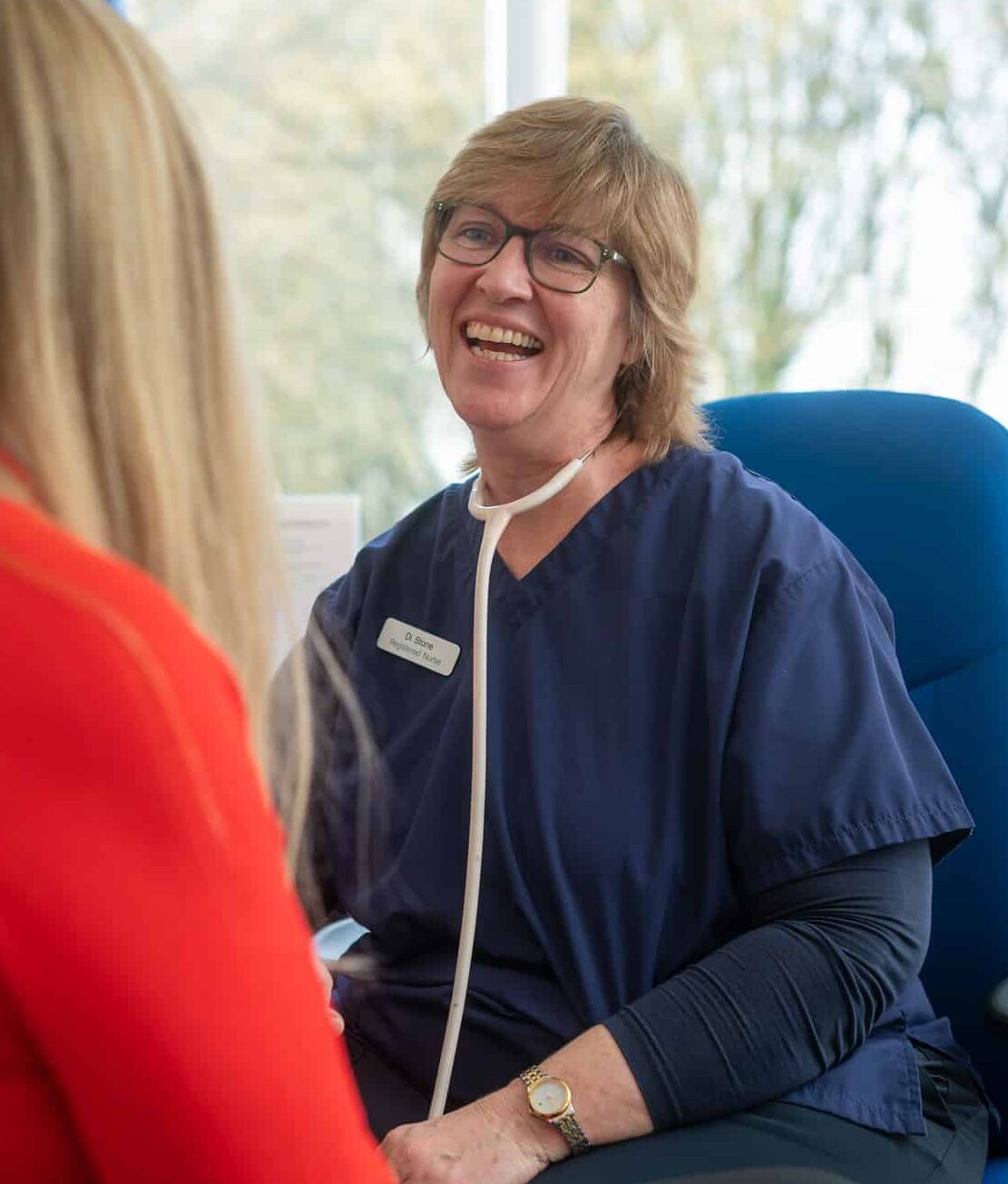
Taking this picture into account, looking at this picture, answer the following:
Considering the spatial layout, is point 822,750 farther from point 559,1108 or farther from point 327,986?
point 327,986

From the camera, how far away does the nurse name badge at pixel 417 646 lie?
134cm

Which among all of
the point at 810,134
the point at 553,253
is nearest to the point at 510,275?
the point at 553,253

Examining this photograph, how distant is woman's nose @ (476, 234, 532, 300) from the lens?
1.36 meters

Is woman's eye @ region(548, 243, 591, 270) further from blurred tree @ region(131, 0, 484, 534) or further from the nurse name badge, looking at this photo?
blurred tree @ region(131, 0, 484, 534)

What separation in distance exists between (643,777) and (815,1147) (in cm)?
34

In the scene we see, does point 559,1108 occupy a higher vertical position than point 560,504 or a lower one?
lower

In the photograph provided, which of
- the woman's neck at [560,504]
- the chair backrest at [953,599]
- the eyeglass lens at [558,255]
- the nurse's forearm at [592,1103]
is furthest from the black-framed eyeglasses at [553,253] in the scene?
the nurse's forearm at [592,1103]

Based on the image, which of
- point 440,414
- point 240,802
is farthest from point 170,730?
point 440,414

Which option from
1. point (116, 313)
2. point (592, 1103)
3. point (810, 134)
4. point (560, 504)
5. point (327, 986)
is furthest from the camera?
point (810, 134)

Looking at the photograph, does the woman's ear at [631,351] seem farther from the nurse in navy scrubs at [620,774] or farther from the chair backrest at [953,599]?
the chair backrest at [953,599]

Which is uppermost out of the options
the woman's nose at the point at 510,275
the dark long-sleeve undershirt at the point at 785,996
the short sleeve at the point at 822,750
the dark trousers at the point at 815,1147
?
the woman's nose at the point at 510,275

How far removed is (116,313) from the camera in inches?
23.8

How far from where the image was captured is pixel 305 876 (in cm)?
142

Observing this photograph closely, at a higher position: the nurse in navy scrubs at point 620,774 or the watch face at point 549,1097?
the nurse in navy scrubs at point 620,774
